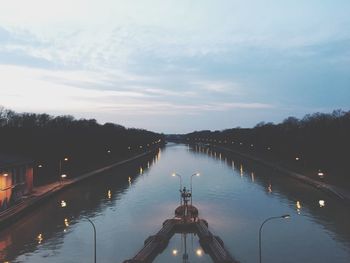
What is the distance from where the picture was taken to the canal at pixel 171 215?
30.2 meters

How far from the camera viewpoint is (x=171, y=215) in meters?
42.5

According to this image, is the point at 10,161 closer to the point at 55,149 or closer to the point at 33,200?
the point at 33,200

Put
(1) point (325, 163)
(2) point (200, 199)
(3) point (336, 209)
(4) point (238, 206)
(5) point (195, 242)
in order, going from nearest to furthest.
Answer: (5) point (195, 242) < (3) point (336, 209) < (4) point (238, 206) < (2) point (200, 199) < (1) point (325, 163)

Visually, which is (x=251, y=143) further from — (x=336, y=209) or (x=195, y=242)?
(x=195, y=242)

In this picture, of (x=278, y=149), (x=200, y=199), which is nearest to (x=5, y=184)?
(x=200, y=199)

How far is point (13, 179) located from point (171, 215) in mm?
13421

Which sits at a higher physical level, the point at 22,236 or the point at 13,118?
the point at 13,118

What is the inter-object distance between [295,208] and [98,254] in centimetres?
2207

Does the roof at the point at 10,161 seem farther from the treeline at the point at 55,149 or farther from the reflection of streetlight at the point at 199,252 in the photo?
the reflection of streetlight at the point at 199,252

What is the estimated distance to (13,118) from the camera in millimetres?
124188

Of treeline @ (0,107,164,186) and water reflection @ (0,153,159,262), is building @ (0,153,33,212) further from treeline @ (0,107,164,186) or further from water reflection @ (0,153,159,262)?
treeline @ (0,107,164,186)

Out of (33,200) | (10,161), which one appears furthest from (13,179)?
(33,200)

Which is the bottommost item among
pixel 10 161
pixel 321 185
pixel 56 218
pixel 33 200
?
pixel 56 218

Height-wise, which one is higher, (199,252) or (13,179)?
(13,179)
